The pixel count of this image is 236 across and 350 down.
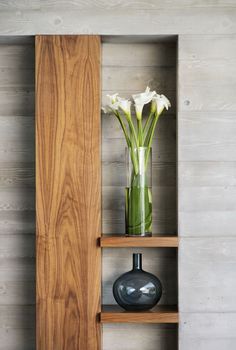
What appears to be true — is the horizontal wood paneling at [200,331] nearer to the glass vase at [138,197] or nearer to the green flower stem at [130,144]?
the glass vase at [138,197]

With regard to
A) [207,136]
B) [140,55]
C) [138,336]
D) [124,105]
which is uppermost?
[140,55]

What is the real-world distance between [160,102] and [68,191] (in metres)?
0.52

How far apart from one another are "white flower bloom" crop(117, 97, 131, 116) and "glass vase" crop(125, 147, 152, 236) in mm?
154

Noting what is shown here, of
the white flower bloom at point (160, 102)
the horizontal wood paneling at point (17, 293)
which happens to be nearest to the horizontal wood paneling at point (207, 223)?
the white flower bloom at point (160, 102)

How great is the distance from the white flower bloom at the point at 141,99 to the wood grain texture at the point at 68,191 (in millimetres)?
160

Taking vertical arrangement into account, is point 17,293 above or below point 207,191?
below

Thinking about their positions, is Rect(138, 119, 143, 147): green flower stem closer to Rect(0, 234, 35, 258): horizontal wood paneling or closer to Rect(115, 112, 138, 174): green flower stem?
Rect(115, 112, 138, 174): green flower stem

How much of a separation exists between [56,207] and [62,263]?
0.75 feet

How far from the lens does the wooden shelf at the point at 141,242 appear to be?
2.45 m

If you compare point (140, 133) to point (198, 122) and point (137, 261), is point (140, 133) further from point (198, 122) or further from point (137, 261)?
point (137, 261)

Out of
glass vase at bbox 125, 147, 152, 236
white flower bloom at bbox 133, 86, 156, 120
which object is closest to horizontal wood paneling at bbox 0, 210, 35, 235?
glass vase at bbox 125, 147, 152, 236

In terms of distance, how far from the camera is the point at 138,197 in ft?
8.07

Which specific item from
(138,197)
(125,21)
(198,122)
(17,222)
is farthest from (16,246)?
(125,21)

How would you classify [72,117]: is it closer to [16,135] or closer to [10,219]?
[16,135]
